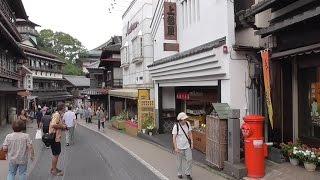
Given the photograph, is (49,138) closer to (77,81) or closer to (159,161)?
(159,161)

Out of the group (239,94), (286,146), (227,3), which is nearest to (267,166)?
(286,146)

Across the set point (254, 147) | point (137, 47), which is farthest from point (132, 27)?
point (254, 147)

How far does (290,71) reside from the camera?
467 inches

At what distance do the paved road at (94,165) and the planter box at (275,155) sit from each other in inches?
128

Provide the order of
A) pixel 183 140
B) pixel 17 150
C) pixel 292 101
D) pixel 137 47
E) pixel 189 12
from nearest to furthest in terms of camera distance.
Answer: pixel 17 150, pixel 183 140, pixel 292 101, pixel 189 12, pixel 137 47

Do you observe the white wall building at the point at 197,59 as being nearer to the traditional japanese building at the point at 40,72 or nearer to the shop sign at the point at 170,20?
the shop sign at the point at 170,20

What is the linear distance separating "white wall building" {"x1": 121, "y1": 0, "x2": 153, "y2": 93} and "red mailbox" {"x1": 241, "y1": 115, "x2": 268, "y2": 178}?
1529 centimetres

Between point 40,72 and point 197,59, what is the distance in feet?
172

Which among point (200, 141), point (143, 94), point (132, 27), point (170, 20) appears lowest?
point (200, 141)

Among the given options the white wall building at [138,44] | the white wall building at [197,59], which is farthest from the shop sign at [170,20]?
the white wall building at [138,44]

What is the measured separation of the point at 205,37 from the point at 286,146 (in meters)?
6.01

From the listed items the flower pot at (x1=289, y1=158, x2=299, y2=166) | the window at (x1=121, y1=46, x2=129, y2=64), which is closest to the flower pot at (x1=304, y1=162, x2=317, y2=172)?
the flower pot at (x1=289, y1=158, x2=299, y2=166)

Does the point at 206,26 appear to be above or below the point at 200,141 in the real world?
above

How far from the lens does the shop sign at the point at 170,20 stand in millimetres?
19531
